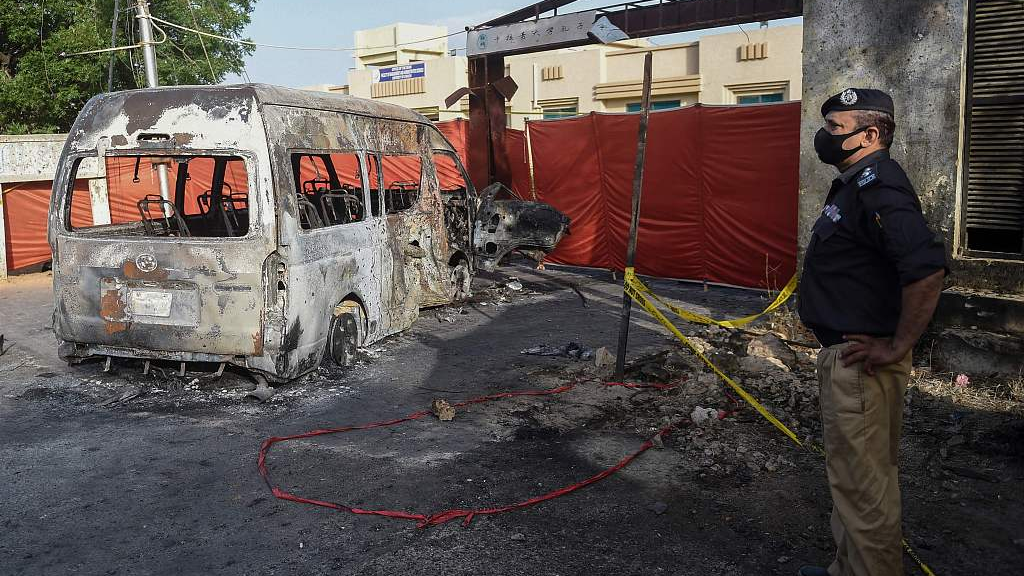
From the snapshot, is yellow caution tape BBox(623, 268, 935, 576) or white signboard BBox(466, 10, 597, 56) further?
white signboard BBox(466, 10, 597, 56)

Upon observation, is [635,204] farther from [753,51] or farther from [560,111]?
[560,111]

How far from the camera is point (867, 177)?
3062 millimetres

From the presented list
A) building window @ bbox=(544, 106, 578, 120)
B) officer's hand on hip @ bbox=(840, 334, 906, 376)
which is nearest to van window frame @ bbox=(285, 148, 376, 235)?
officer's hand on hip @ bbox=(840, 334, 906, 376)

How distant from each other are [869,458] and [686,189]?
8115 mm

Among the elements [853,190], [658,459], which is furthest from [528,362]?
[853,190]

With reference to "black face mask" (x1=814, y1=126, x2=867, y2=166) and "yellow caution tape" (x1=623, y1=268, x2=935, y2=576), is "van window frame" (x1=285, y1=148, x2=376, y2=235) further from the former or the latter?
"black face mask" (x1=814, y1=126, x2=867, y2=166)

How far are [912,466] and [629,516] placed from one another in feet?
6.12

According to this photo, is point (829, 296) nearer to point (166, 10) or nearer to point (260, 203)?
point (260, 203)

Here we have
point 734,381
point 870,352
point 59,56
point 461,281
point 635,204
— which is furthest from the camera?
point 59,56

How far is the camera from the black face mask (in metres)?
3.21

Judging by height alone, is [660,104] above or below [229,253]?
above

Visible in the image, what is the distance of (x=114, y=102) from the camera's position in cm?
627

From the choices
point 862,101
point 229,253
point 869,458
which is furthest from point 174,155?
point 869,458

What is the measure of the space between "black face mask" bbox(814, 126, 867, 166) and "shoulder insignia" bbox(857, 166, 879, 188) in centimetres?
14
